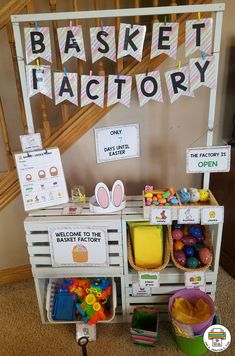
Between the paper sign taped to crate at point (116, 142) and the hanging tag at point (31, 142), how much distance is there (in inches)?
10.3

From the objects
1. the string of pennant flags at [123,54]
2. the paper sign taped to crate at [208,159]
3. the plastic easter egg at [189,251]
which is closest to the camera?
the string of pennant flags at [123,54]

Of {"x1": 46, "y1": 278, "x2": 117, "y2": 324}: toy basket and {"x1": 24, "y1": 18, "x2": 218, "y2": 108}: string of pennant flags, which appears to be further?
{"x1": 46, "y1": 278, "x2": 117, "y2": 324}: toy basket

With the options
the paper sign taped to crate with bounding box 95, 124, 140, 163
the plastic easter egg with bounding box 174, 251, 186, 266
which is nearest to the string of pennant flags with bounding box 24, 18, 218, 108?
the paper sign taped to crate with bounding box 95, 124, 140, 163

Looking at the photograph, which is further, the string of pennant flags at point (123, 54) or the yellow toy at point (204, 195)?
the yellow toy at point (204, 195)

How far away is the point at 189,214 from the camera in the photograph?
1.28 metres

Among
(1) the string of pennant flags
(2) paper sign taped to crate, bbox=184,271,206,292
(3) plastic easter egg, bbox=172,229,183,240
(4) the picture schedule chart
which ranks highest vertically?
(1) the string of pennant flags

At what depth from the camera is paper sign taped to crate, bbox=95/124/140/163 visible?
1.40 m

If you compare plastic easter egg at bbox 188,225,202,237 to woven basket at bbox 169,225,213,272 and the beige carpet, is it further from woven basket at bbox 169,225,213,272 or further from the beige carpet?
the beige carpet

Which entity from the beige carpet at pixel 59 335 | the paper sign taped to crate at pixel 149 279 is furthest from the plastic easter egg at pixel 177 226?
the beige carpet at pixel 59 335

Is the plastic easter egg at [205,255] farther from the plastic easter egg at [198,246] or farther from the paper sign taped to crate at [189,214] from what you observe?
the paper sign taped to crate at [189,214]

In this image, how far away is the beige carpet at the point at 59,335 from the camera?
54.7 inches

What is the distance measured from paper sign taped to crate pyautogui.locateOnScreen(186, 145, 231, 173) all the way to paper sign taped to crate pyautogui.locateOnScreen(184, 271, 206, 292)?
465 millimetres

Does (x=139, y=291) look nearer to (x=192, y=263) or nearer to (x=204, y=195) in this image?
(x=192, y=263)

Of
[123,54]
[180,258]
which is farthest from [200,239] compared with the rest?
[123,54]
